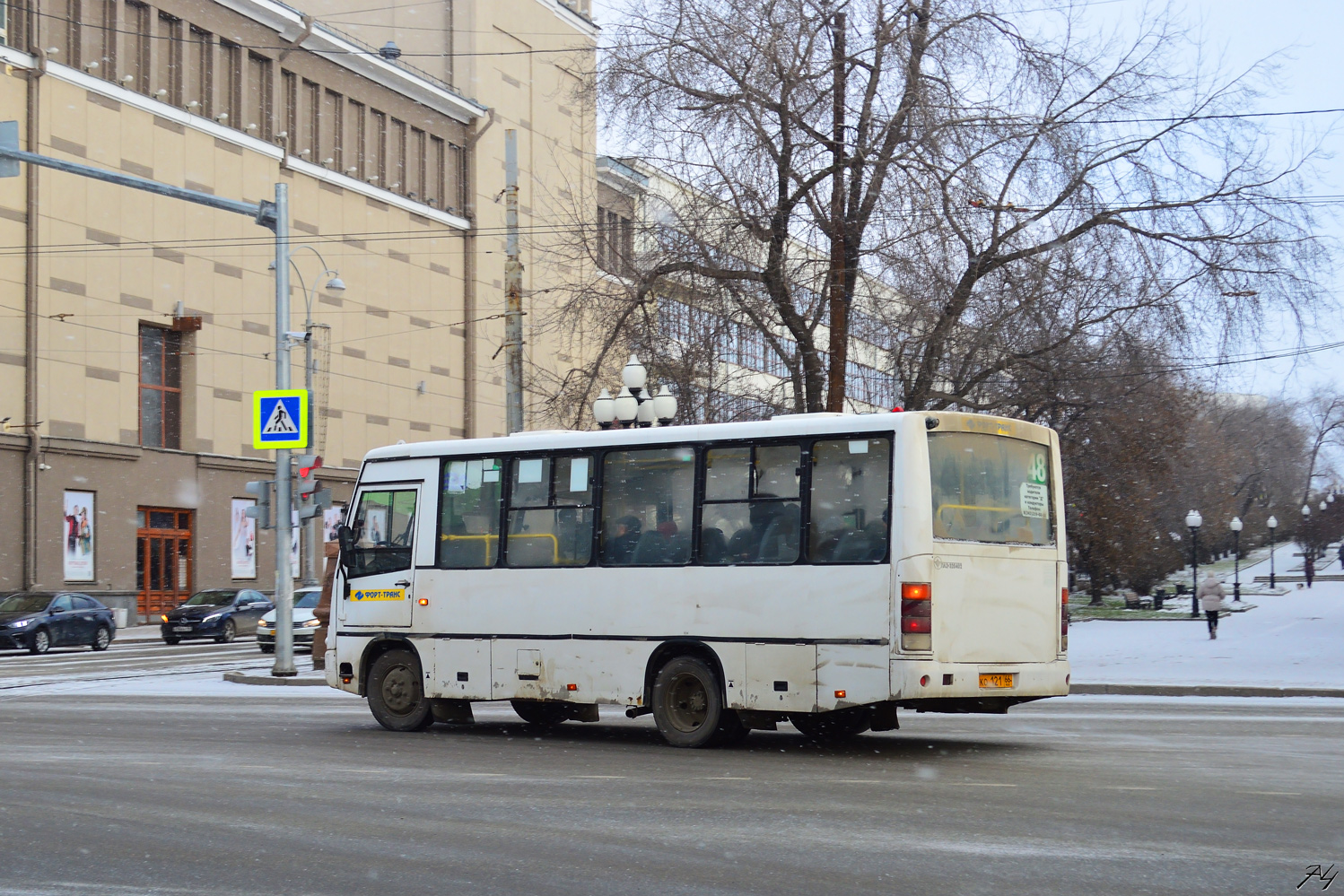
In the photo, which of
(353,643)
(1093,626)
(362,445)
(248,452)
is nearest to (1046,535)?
(353,643)

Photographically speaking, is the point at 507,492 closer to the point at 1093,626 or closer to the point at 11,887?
the point at 11,887

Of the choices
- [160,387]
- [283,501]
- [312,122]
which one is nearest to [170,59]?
[312,122]

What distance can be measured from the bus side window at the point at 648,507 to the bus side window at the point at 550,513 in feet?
0.77

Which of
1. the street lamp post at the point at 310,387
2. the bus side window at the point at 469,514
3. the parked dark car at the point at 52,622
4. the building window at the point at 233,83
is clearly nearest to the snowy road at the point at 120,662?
the parked dark car at the point at 52,622

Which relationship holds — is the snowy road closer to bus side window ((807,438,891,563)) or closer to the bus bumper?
bus side window ((807,438,891,563))

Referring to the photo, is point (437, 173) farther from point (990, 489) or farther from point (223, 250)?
point (990, 489)

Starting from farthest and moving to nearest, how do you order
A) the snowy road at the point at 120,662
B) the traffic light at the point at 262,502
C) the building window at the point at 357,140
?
the building window at the point at 357,140 → the snowy road at the point at 120,662 → the traffic light at the point at 262,502

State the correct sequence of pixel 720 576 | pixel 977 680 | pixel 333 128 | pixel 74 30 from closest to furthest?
pixel 977 680
pixel 720 576
pixel 74 30
pixel 333 128

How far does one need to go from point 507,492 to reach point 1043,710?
776 centimetres

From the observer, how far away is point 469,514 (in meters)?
15.6

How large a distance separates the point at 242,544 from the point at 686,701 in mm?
43047

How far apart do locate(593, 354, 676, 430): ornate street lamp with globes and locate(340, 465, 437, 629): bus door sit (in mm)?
6662

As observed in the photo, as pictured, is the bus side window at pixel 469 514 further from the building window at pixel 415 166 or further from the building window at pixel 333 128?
the building window at pixel 415 166

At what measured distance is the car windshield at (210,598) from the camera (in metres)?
43.2
